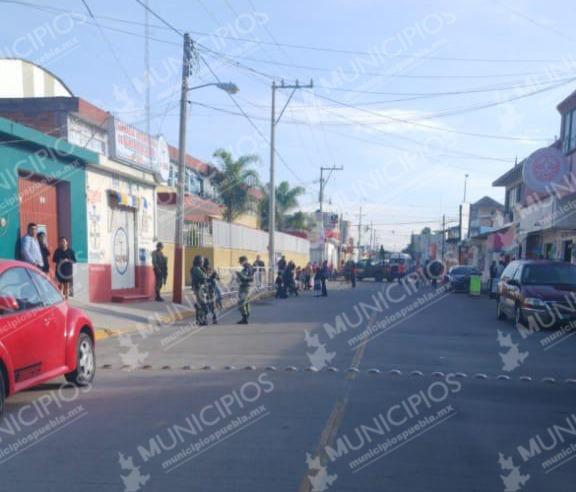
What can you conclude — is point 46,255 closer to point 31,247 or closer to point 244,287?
point 31,247

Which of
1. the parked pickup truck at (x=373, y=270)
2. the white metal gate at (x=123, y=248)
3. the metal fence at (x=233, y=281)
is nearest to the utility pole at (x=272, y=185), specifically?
the metal fence at (x=233, y=281)

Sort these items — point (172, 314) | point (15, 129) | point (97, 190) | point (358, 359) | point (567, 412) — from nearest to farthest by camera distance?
point (567, 412)
point (358, 359)
point (15, 129)
point (172, 314)
point (97, 190)

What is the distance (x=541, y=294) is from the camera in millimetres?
13508

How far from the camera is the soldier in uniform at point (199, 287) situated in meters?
13.7

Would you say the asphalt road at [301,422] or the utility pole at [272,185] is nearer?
the asphalt road at [301,422]

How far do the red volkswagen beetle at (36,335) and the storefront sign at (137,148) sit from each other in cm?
1066

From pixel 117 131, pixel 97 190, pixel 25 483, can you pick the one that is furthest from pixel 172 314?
pixel 25 483

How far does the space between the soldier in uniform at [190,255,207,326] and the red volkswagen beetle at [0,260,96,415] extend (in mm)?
5944

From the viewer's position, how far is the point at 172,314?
15828 millimetres

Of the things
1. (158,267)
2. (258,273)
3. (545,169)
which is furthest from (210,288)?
(545,169)

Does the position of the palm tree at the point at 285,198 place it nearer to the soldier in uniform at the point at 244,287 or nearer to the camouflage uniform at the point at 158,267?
the camouflage uniform at the point at 158,267

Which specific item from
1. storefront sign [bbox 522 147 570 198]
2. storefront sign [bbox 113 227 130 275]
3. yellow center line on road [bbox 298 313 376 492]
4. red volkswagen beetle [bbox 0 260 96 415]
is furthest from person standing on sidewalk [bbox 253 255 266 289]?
red volkswagen beetle [bbox 0 260 96 415]

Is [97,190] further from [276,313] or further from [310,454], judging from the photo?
[310,454]

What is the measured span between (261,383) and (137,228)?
13034 mm
